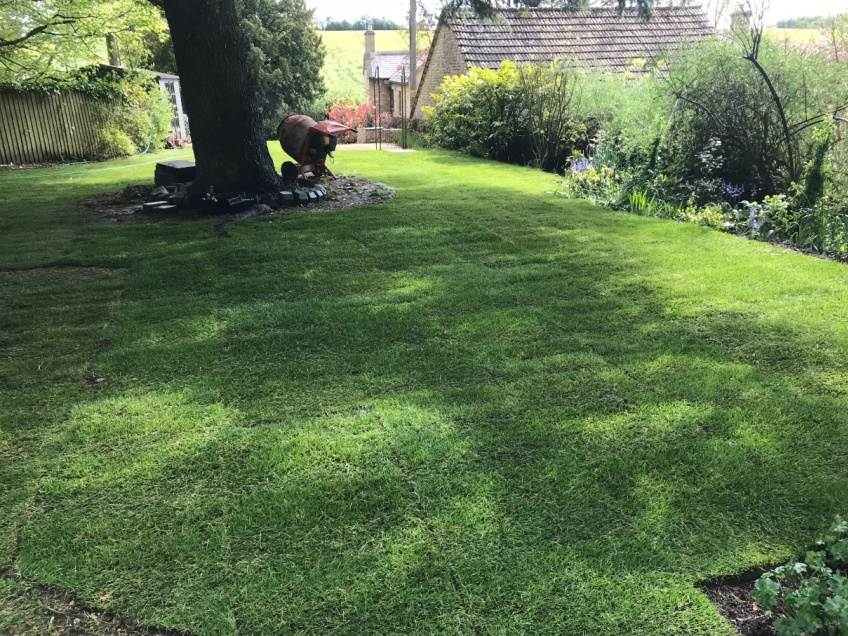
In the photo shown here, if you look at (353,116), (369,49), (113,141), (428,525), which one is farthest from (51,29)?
(369,49)

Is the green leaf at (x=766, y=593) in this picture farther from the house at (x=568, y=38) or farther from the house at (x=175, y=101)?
Result: the house at (x=175, y=101)

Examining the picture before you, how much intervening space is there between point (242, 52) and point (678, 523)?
6.86 m

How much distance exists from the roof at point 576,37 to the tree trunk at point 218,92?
1185 centimetres

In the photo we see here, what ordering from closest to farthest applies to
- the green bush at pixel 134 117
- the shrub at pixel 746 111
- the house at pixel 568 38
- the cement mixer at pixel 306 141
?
the shrub at pixel 746 111 → the cement mixer at pixel 306 141 → the green bush at pixel 134 117 → the house at pixel 568 38

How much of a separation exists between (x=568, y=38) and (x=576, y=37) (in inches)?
9.9

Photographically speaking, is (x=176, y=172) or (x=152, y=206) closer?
(x=152, y=206)

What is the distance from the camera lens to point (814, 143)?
5.82 metres

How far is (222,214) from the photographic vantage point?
699 cm

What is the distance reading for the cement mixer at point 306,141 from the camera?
8.26 m

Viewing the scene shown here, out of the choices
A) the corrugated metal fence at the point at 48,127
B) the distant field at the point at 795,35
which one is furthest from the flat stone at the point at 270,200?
the corrugated metal fence at the point at 48,127

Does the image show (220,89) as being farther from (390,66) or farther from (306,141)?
(390,66)

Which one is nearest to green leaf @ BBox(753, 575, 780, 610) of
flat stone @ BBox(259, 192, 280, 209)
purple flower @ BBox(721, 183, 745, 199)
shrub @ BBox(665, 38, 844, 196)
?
shrub @ BBox(665, 38, 844, 196)

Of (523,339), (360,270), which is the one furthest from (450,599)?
(360,270)

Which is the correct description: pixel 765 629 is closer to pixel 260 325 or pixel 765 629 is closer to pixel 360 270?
pixel 260 325
